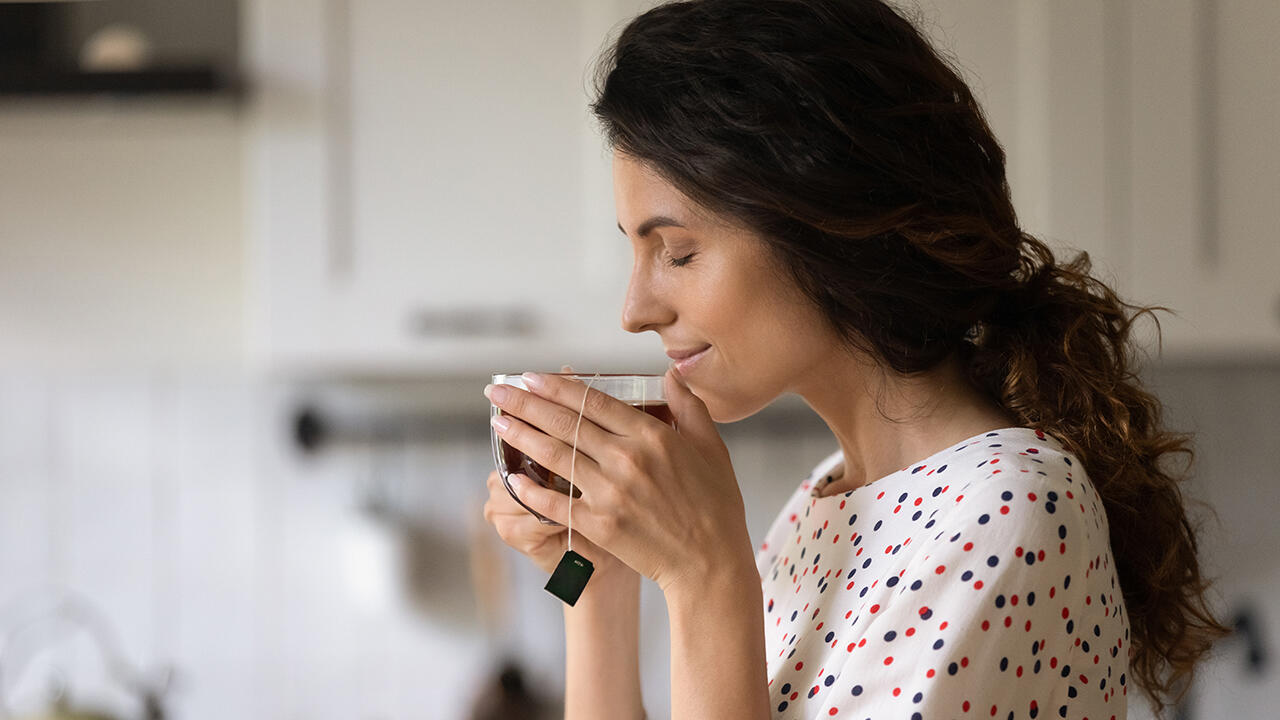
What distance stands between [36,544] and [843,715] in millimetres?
1855

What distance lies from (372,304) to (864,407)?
99 cm

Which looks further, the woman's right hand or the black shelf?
the black shelf

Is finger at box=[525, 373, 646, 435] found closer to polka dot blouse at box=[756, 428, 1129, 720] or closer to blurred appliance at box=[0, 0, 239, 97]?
polka dot blouse at box=[756, 428, 1129, 720]

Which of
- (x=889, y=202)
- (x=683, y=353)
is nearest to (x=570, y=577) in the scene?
(x=683, y=353)

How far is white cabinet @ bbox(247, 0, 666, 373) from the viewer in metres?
1.71

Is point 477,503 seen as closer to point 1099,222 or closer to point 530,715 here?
point 530,715

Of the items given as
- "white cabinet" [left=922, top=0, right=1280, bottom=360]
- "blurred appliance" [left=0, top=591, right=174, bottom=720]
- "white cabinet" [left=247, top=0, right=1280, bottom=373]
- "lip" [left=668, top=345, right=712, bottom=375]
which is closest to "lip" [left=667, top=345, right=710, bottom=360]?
"lip" [left=668, top=345, right=712, bottom=375]

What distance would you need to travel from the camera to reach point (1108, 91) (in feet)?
5.67

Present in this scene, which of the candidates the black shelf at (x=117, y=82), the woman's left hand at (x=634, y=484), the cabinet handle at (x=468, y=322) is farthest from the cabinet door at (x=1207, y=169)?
the black shelf at (x=117, y=82)

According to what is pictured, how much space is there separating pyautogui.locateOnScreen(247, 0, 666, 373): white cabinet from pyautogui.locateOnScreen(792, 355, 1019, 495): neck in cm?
81

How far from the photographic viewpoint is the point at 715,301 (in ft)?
2.84

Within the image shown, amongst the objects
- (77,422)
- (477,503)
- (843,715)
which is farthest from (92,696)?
(843,715)

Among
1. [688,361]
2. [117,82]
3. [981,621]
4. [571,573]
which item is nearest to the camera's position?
[981,621]

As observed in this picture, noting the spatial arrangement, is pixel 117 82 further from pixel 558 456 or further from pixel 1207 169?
pixel 1207 169
